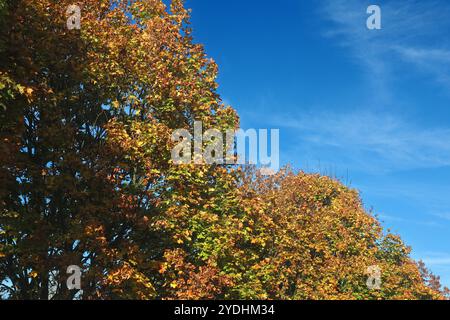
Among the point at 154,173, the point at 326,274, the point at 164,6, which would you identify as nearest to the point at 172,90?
the point at 154,173

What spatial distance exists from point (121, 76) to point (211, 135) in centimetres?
523

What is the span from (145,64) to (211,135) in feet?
15.5

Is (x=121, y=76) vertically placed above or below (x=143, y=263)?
above

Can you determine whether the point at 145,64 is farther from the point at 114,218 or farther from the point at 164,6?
the point at 114,218

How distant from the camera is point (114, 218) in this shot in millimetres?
20594

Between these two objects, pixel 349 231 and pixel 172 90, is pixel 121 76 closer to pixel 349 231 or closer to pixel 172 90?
pixel 172 90

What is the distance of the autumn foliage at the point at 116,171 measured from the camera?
18.6 meters

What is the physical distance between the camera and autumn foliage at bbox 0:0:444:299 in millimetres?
18578

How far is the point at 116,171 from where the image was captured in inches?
815

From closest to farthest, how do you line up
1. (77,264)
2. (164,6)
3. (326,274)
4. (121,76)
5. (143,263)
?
(77,264), (143,263), (121,76), (164,6), (326,274)
